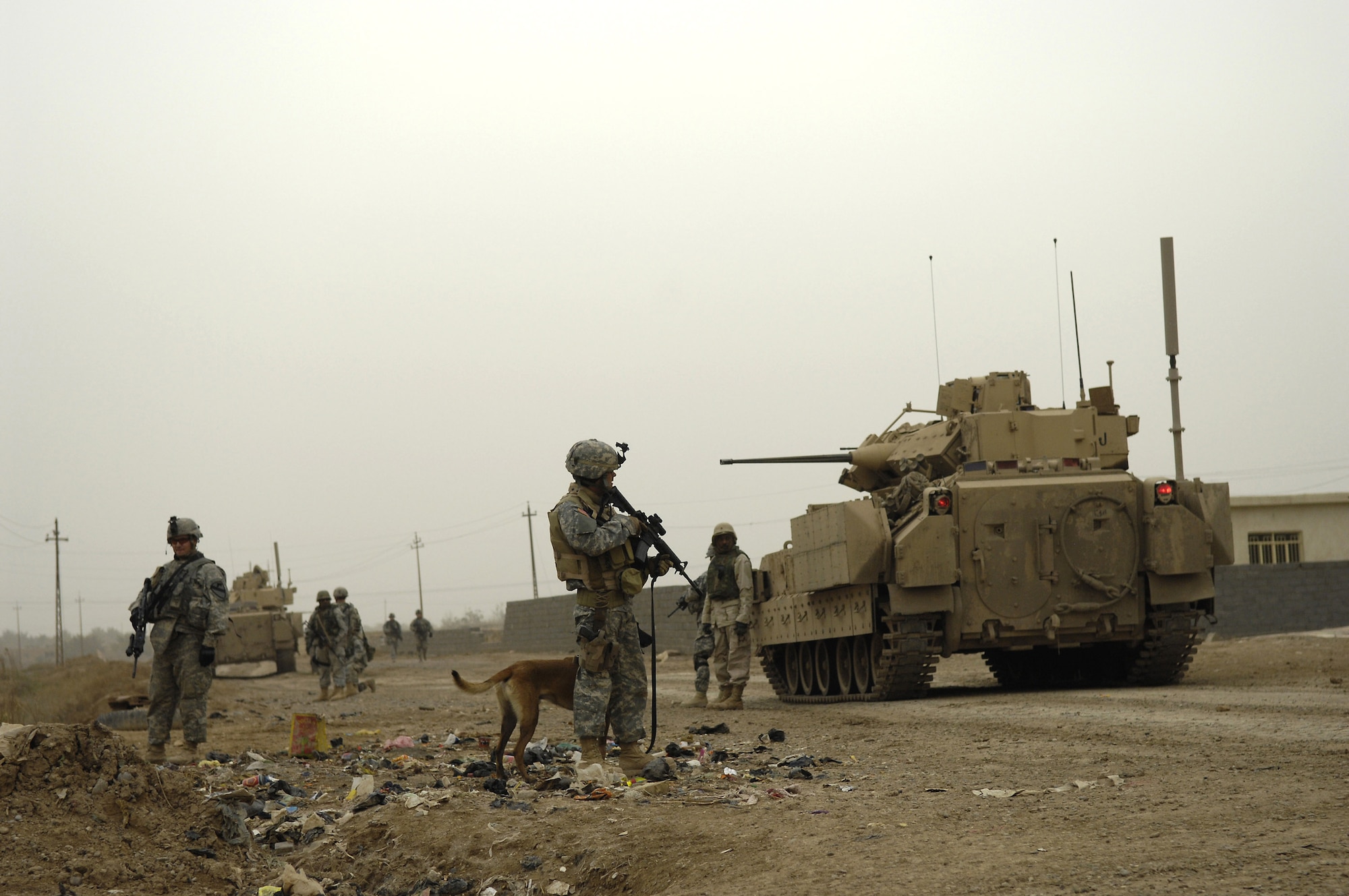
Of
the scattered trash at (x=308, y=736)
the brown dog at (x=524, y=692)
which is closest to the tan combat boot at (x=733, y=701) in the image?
the scattered trash at (x=308, y=736)

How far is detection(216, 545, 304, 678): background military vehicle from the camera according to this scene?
35.0 metres

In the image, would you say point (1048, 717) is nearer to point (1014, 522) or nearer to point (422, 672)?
point (1014, 522)

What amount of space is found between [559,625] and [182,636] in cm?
3375

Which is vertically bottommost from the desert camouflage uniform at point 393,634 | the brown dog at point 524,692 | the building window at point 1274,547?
the desert camouflage uniform at point 393,634

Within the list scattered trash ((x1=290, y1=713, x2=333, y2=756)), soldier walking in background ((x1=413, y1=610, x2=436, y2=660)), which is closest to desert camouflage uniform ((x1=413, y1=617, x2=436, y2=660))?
soldier walking in background ((x1=413, y1=610, x2=436, y2=660))

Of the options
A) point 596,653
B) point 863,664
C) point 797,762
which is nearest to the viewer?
point 596,653

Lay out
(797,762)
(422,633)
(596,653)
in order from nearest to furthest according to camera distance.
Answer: (596,653), (797,762), (422,633)

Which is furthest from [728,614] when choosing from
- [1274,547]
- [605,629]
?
[1274,547]

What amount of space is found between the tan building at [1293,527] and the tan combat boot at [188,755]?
27925 mm

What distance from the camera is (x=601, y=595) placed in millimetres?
8062

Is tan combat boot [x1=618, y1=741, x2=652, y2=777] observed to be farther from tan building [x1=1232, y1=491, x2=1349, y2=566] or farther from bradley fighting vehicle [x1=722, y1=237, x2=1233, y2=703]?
tan building [x1=1232, y1=491, x2=1349, y2=566]

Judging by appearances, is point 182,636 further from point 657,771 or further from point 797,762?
point 797,762

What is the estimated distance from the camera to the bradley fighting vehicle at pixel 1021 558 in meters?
13.5

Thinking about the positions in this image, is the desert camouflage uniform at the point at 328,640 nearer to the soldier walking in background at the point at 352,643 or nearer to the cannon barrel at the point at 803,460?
the soldier walking in background at the point at 352,643
